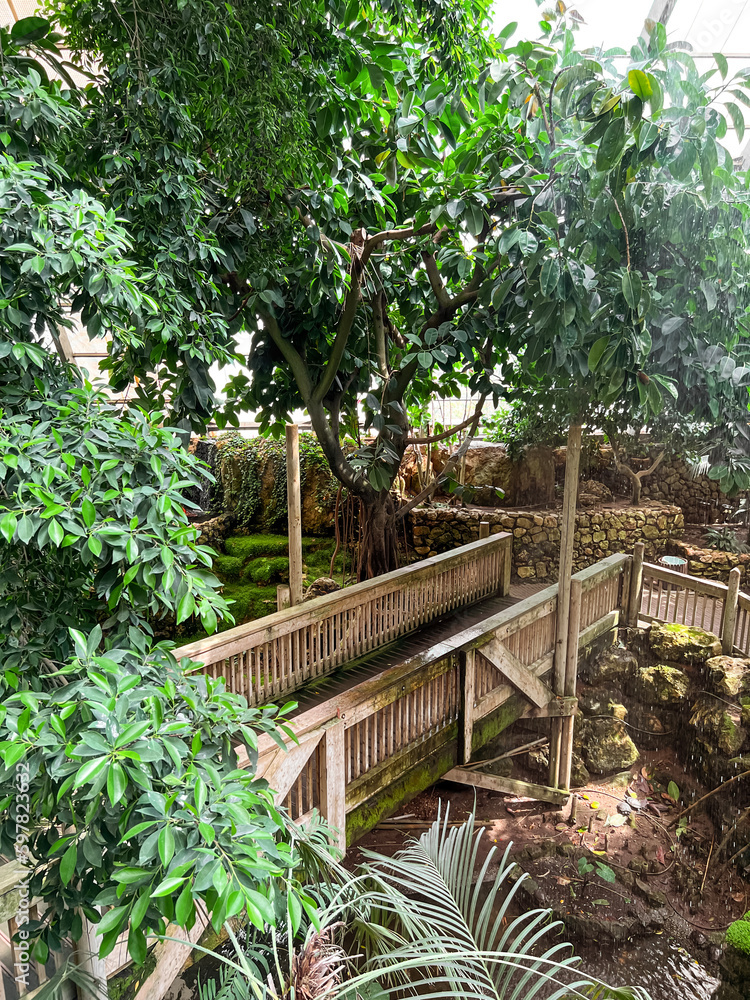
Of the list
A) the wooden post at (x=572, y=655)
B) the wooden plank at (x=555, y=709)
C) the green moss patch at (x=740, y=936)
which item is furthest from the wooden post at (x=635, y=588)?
the green moss patch at (x=740, y=936)

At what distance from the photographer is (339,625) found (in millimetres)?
3324

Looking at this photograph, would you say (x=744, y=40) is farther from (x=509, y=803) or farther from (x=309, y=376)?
(x=509, y=803)

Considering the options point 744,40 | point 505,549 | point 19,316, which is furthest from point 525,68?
point 505,549

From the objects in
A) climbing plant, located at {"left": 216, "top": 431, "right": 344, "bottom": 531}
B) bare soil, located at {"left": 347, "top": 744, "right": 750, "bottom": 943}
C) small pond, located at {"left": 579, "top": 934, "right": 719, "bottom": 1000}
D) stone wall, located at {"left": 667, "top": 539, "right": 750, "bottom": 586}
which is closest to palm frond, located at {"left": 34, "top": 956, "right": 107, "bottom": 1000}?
bare soil, located at {"left": 347, "top": 744, "right": 750, "bottom": 943}

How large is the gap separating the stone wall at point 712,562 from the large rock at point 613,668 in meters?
1.29

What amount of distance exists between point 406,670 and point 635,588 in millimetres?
3083

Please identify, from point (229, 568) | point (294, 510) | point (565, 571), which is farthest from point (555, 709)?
point (229, 568)

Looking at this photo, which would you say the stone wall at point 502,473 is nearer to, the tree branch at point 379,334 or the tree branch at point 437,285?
the tree branch at point 379,334

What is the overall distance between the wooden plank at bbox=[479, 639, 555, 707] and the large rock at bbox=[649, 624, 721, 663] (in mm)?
1683

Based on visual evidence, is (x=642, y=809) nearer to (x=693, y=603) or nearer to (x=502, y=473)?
(x=693, y=603)

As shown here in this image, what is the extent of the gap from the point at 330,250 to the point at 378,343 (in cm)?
122

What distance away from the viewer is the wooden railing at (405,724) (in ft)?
7.27

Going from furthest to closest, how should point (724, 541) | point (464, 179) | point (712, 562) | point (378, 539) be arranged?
point (724, 541) → point (712, 562) → point (378, 539) → point (464, 179)

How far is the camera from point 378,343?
12.3 feet
